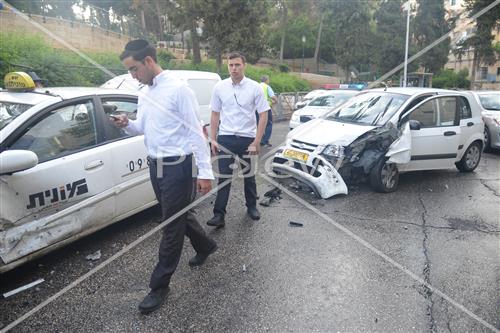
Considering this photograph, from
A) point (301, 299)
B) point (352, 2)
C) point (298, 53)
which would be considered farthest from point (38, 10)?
point (301, 299)

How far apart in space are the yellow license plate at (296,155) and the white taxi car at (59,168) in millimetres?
2342

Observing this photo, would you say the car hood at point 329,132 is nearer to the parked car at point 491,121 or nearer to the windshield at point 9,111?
the windshield at point 9,111

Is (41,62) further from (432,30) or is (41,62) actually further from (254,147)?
(432,30)

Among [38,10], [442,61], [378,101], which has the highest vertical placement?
[38,10]

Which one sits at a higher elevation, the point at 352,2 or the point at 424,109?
the point at 352,2

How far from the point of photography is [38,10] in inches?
1320

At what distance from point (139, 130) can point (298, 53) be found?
5689 centimetres

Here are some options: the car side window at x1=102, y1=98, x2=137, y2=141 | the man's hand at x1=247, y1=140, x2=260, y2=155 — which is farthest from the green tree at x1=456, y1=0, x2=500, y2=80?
the car side window at x1=102, y1=98, x2=137, y2=141

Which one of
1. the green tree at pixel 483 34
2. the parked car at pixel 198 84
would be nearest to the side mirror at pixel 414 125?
the parked car at pixel 198 84

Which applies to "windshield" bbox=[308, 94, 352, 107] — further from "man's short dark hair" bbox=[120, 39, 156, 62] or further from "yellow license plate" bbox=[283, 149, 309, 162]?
"man's short dark hair" bbox=[120, 39, 156, 62]

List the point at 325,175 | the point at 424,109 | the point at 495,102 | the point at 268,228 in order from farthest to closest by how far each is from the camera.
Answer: the point at 495,102, the point at 424,109, the point at 325,175, the point at 268,228

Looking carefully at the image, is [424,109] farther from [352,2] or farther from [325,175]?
[352,2]

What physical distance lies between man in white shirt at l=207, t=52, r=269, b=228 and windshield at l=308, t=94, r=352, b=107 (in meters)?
7.17

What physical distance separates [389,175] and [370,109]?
1.14 meters
